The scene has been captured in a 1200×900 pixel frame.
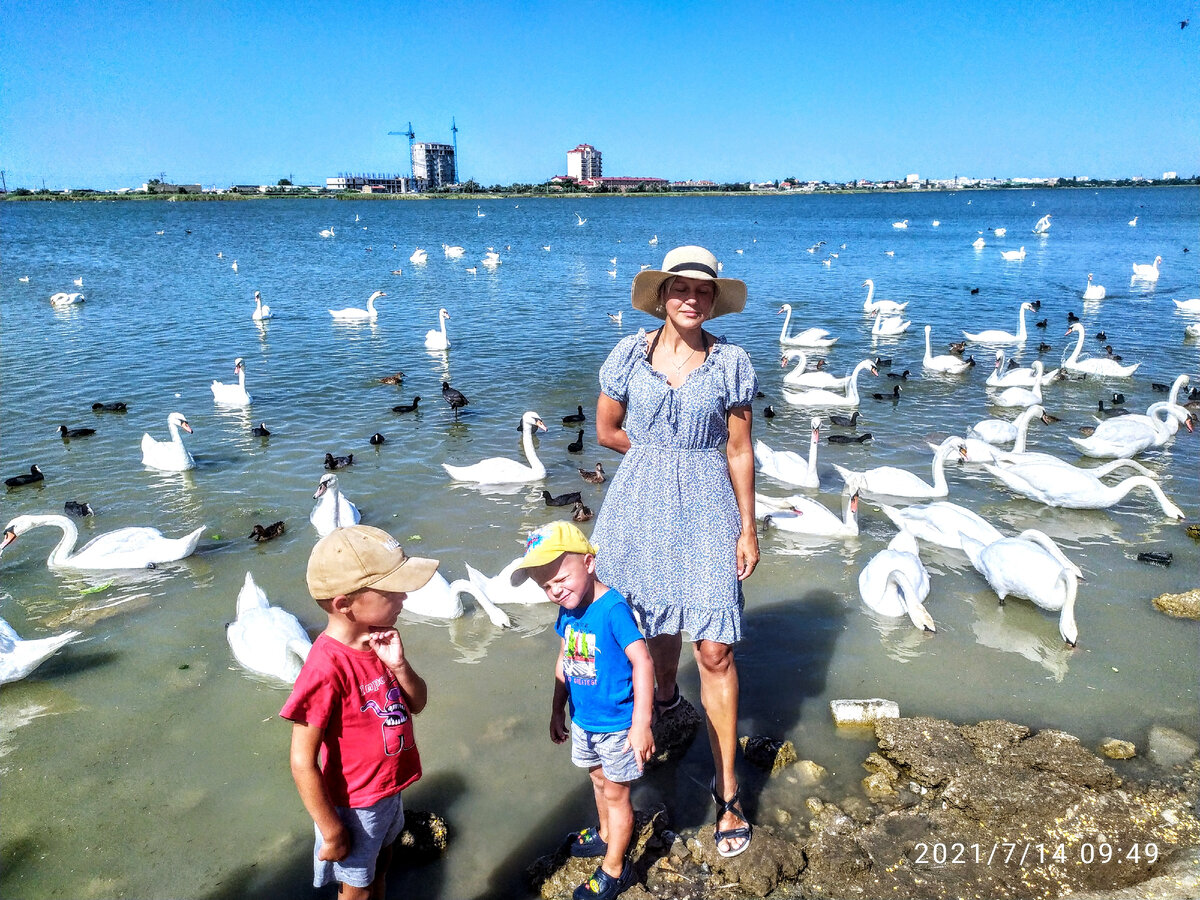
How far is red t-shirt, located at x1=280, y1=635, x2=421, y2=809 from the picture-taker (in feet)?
8.61

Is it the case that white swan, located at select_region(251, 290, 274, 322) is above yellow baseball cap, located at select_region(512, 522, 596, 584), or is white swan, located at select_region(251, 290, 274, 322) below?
below

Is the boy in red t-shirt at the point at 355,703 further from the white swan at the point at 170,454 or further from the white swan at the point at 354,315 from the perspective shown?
the white swan at the point at 354,315

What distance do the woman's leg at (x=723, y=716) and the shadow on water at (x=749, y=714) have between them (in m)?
0.30

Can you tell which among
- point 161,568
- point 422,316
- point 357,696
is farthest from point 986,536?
point 422,316

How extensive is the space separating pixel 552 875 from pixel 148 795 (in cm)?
263

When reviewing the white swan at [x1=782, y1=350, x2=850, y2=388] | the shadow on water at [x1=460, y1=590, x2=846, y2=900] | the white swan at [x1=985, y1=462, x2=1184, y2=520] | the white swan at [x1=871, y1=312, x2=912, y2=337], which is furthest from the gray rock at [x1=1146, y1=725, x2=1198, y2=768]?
the white swan at [x1=871, y1=312, x2=912, y2=337]

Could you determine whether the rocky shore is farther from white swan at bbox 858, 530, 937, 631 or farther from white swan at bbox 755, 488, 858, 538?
white swan at bbox 755, 488, 858, 538

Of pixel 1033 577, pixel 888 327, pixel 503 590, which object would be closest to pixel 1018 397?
pixel 888 327

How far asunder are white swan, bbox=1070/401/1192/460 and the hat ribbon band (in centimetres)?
970

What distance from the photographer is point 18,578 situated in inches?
280

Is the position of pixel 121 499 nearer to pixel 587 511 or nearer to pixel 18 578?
pixel 18 578

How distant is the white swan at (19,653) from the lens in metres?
5.28

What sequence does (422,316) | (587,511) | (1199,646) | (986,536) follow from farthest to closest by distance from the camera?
(422,316), (587,511), (986,536), (1199,646)

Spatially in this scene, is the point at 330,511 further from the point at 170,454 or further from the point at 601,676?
the point at 601,676
